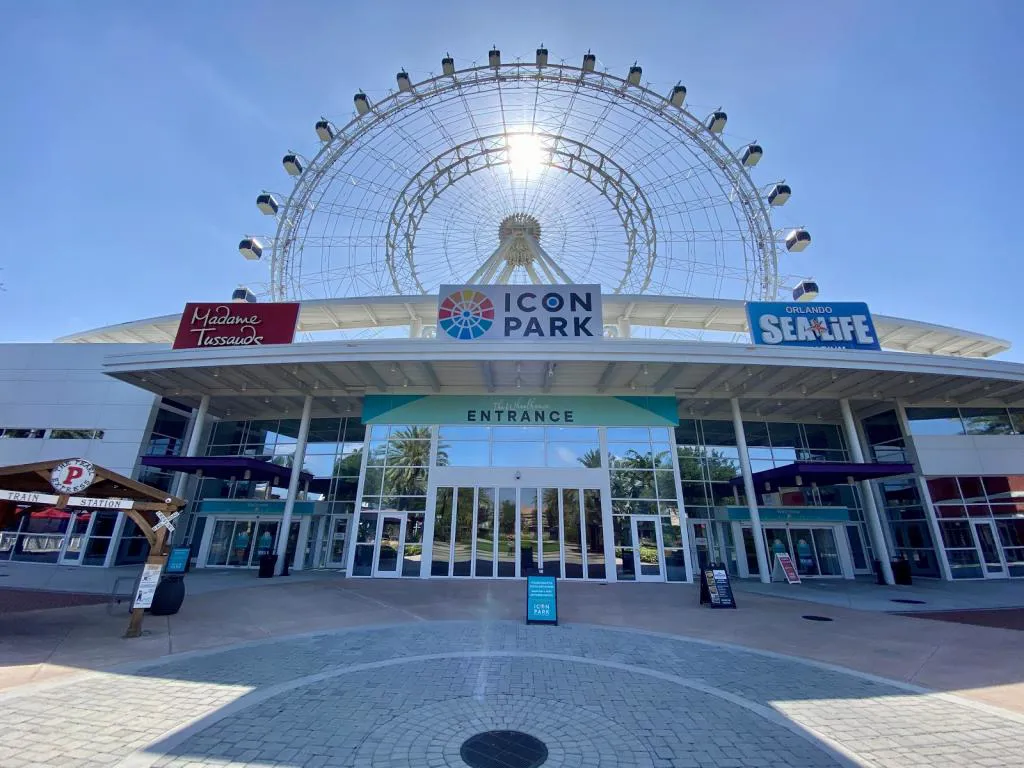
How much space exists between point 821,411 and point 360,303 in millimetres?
28617

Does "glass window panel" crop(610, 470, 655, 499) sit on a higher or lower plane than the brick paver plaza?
higher

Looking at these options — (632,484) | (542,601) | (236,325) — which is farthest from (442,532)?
(236,325)

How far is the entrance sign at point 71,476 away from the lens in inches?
355

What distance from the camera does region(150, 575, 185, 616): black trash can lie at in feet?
35.6

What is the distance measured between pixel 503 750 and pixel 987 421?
93.8ft

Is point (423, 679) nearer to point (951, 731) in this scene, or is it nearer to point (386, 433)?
point (951, 731)

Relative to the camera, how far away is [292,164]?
25531mm

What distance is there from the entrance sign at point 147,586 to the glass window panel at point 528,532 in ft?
39.6

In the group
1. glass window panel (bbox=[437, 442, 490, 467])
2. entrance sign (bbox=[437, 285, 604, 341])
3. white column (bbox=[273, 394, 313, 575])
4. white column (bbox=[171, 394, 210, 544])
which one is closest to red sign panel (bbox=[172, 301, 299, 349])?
white column (bbox=[171, 394, 210, 544])

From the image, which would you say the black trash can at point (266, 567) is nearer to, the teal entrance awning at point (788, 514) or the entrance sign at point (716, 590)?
the entrance sign at point (716, 590)

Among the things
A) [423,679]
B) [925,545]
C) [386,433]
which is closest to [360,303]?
[386,433]

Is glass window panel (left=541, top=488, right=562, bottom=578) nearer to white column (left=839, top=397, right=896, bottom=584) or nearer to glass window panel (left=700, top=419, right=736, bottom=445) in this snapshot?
glass window panel (left=700, top=419, right=736, bottom=445)

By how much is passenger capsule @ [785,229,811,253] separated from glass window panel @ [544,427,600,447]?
53.2 feet

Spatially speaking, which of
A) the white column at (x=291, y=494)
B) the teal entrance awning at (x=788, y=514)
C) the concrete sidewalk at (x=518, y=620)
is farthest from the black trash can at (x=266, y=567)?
the teal entrance awning at (x=788, y=514)
